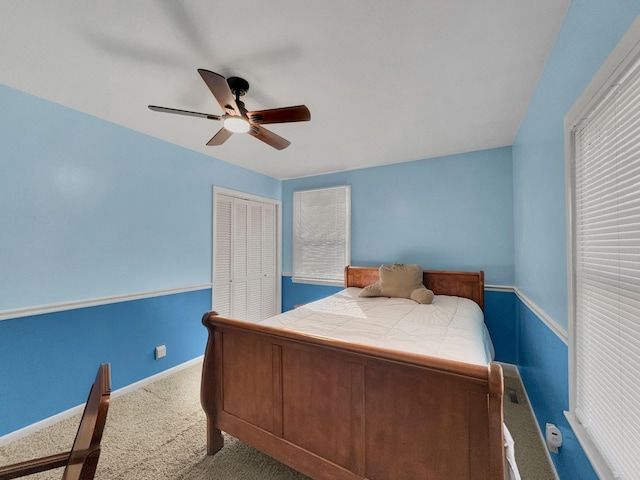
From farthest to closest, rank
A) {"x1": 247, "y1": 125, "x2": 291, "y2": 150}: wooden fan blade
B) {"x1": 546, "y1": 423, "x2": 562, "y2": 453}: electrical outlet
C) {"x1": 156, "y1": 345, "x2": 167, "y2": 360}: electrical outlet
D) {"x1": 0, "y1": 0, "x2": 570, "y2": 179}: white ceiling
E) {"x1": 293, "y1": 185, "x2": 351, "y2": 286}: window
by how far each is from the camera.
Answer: {"x1": 293, "y1": 185, "x2": 351, "y2": 286}: window, {"x1": 156, "y1": 345, "x2": 167, "y2": 360}: electrical outlet, {"x1": 247, "y1": 125, "x2": 291, "y2": 150}: wooden fan blade, {"x1": 546, "y1": 423, "x2": 562, "y2": 453}: electrical outlet, {"x1": 0, "y1": 0, "x2": 570, "y2": 179}: white ceiling

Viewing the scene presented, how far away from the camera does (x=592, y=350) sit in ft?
3.57

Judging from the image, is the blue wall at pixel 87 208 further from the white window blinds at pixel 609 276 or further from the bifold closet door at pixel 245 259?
the white window blinds at pixel 609 276

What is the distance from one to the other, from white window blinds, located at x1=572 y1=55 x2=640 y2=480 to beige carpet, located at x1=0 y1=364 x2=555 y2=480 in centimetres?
89

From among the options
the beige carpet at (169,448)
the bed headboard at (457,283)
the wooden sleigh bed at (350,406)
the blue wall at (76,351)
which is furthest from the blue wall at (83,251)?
the bed headboard at (457,283)

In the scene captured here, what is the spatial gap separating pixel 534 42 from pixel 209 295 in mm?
3583

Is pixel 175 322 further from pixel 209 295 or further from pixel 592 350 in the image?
pixel 592 350

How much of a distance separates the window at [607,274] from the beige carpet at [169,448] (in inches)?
33.3

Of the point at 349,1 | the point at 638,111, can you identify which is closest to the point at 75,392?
the point at 349,1

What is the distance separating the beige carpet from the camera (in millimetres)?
1525

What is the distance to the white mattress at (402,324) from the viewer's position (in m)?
1.46

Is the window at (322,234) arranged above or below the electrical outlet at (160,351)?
above

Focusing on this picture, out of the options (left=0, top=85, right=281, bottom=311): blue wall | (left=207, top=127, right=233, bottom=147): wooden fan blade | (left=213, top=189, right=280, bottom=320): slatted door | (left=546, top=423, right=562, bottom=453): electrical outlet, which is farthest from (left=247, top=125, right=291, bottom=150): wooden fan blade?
(left=546, top=423, right=562, bottom=453): electrical outlet

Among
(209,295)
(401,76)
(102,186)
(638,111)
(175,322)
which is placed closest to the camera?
(638,111)

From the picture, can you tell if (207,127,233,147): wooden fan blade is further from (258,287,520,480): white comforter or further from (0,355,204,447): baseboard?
(0,355,204,447): baseboard
